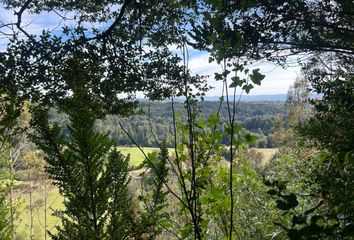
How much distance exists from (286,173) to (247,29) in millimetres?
3121

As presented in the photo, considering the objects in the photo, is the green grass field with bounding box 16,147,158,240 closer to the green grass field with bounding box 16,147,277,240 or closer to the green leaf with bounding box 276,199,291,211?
the green grass field with bounding box 16,147,277,240

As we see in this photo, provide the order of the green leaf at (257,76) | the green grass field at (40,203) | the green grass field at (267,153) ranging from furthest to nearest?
the green grass field at (267,153) → the green grass field at (40,203) → the green leaf at (257,76)

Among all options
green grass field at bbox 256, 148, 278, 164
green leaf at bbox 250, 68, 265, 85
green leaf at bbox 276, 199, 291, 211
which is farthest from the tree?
green grass field at bbox 256, 148, 278, 164

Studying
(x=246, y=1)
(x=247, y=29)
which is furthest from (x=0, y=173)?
(x=246, y=1)

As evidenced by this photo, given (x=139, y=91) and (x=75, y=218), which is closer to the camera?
(x=75, y=218)

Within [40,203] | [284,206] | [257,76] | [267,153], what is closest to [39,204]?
[40,203]

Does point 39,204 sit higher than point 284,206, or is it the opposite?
point 284,206

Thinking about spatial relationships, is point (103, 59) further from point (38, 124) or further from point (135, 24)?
point (38, 124)

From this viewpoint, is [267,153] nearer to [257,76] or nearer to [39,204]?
[39,204]

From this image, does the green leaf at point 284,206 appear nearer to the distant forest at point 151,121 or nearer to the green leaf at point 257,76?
the green leaf at point 257,76

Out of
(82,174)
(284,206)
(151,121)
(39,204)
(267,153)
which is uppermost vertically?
(151,121)

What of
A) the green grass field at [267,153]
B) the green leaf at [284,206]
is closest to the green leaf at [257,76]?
the green leaf at [284,206]

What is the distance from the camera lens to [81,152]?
3.53 meters

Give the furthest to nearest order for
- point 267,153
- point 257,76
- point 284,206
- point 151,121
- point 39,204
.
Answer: point 267,153
point 39,204
point 151,121
point 257,76
point 284,206
